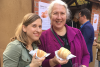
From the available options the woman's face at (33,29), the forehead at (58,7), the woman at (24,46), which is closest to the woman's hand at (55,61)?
the woman at (24,46)

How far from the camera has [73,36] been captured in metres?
1.83

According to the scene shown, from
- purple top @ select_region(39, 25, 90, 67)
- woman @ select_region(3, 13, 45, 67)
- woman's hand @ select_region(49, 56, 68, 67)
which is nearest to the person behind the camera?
woman @ select_region(3, 13, 45, 67)

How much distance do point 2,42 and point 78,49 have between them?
1939 millimetres

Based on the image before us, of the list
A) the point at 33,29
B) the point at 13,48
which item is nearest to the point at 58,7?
the point at 33,29

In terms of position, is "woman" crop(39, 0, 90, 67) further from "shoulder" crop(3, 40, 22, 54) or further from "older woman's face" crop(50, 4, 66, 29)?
"shoulder" crop(3, 40, 22, 54)

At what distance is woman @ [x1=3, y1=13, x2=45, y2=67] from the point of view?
125 centimetres

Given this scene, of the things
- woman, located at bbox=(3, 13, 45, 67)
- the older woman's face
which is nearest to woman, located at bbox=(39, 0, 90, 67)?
the older woman's face

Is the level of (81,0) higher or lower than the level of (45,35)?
higher

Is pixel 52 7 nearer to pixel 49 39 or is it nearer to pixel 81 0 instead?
pixel 49 39

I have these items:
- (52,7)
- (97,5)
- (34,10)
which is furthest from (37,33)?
(97,5)

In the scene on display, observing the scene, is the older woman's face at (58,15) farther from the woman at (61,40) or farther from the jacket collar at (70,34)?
the jacket collar at (70,34)

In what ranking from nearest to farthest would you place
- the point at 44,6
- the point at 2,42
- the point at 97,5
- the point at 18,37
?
1. the point at 18,37
2. the point at 2,42
3. the point at 44,6
4. the point at 97,5

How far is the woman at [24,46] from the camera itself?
49.2 inches

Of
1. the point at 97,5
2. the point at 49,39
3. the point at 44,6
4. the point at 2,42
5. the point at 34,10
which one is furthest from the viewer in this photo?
the point at 97,5
